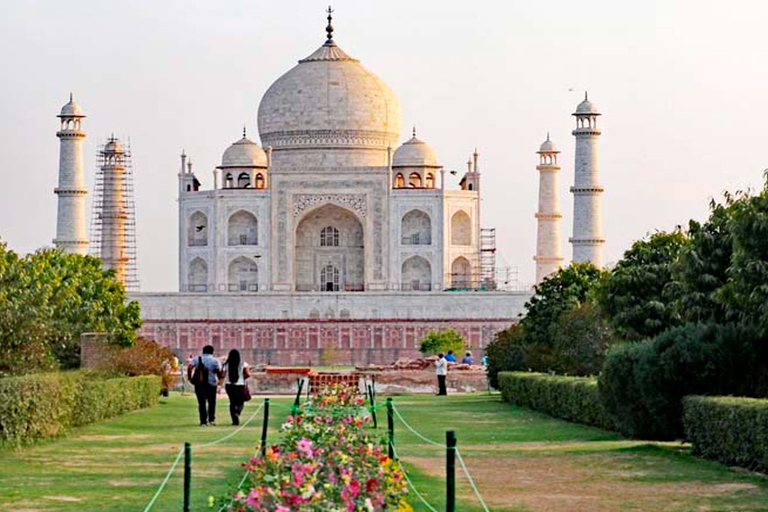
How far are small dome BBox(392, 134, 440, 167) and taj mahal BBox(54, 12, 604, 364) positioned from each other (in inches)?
1.1

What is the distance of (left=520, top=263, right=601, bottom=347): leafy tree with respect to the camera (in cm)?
2495

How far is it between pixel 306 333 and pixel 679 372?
30334 millimetres

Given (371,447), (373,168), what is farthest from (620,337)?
(373,168)

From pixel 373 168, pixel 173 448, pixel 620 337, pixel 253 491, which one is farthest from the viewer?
pixel 373 168

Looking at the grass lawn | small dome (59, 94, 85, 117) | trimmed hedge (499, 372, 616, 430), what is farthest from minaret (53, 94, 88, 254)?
the grass lawn

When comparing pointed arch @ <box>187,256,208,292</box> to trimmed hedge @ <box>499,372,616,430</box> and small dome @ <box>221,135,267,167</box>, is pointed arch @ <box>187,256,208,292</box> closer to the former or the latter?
small dome @ <box>221,135,267,167</box>

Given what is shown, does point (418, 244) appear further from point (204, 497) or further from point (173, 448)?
point (204, 497)

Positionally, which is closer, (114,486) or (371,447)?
(371,447)

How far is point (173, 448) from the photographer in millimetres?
13492

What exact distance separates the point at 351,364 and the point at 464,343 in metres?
3.71

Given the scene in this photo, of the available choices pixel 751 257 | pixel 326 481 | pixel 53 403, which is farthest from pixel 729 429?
pixel 53 403

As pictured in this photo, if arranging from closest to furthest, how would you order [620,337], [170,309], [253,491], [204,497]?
[253,491]
[204,497]
[620,337]
[170,309]

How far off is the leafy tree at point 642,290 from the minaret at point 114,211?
2789cm

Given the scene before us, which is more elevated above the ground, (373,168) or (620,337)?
(373,168)
